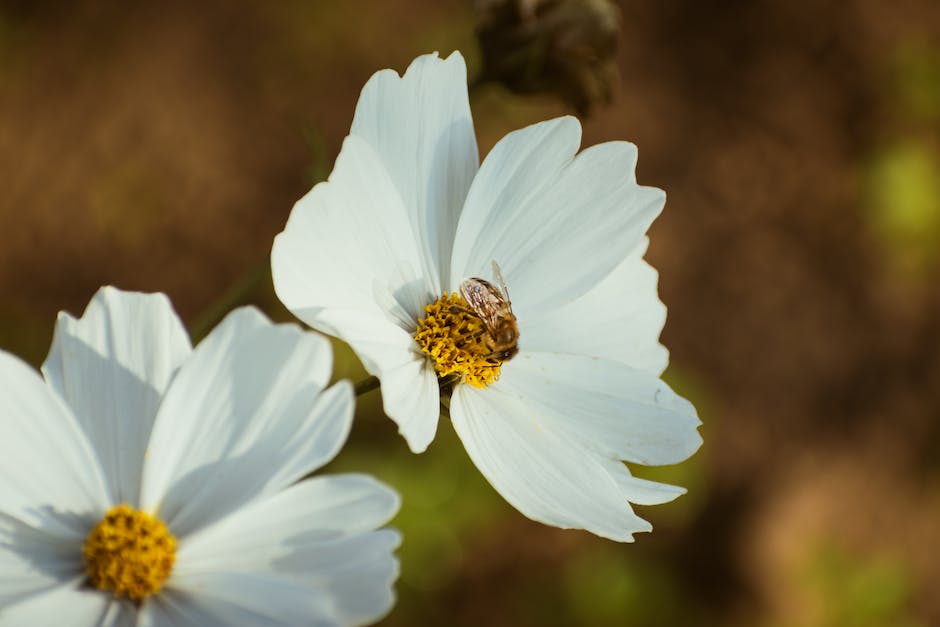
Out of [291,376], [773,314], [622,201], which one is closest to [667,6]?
[773,314]

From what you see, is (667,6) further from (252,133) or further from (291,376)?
(291,376)

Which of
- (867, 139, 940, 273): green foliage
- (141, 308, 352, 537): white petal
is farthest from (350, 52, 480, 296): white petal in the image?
(867, 139, 940, 273): green foliage

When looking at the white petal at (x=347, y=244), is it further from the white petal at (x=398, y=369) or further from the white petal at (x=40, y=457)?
the white petal at (x=40, y=457)

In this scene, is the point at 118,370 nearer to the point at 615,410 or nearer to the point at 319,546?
the point at 319,546

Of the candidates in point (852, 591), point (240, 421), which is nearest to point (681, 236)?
point (852, 591)

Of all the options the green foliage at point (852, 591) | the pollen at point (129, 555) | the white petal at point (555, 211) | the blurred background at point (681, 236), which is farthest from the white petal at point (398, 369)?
the green foliage at point (852, 591)

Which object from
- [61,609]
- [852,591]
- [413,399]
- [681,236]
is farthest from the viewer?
[681,236]

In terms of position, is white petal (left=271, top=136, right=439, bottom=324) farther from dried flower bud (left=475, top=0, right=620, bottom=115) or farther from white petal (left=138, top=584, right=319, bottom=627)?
dried flower bud (left=475, top=0, right=620, bottom=115)
